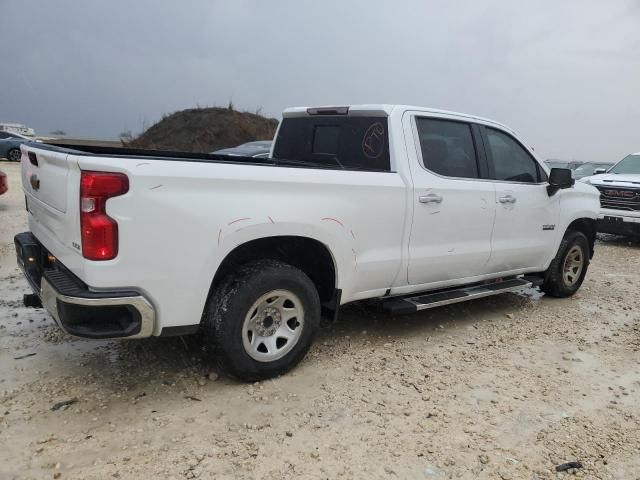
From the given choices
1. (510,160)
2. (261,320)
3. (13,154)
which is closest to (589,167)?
(510,160)

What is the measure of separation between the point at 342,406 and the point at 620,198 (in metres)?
8.88

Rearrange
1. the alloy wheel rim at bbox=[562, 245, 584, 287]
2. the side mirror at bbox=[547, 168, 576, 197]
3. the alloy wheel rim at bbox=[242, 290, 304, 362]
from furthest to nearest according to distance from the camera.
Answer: the alloy wheel rim at bbox=[562, 245, 584, 287] → the side mirror at bbox=[547, 168, 576, 197] → the alloy wheel rim at bbox=[242, 290, 304, 362]

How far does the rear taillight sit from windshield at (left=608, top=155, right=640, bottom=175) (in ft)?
36.3

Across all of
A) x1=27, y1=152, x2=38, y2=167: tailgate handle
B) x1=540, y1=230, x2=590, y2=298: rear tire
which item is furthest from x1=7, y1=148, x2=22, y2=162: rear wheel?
x1=540, y1=230, x2=590, y2=298: rear tire

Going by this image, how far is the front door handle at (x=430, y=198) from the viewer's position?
4234 millimetres

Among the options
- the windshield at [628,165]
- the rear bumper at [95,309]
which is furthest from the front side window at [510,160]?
the windshield at [628,165]

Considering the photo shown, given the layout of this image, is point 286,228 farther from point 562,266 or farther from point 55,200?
point 562,266

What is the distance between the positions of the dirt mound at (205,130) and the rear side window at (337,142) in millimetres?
25168

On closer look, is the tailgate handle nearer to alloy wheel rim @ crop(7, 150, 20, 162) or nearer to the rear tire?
the rear tire

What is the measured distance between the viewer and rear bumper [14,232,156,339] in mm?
2889

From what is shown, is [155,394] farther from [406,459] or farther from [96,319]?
[406,459]

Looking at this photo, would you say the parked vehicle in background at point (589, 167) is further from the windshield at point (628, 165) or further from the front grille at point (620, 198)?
the front grille at point (620, 198)

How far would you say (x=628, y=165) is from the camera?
37.8 ft

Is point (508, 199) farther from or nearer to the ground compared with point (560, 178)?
nearer to the ground
